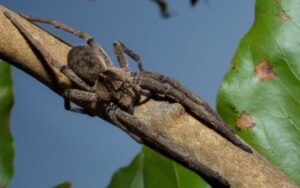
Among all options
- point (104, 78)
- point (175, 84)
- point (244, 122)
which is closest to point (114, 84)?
point (104, 78)

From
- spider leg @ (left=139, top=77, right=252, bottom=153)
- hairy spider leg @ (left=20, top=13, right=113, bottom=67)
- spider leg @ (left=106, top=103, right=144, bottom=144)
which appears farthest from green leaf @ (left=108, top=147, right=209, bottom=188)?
hairy spider leg @ (left=20, top=13, right=113, bottom=67)

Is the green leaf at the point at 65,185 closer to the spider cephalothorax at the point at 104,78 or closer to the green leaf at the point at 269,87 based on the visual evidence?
the spider cephalothorax at the point at 104,78

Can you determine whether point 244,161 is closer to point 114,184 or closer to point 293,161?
point 293,161

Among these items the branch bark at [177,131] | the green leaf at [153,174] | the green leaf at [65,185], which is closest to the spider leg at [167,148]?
the branch bark at [177,131]

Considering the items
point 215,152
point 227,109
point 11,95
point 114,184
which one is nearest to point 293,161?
point 227,109

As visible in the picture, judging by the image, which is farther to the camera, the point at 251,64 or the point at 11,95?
the point at 11,95

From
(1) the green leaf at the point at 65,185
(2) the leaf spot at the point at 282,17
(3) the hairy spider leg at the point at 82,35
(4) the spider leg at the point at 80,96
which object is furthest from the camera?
(3) the hairy spider leg at the point at 82,35
